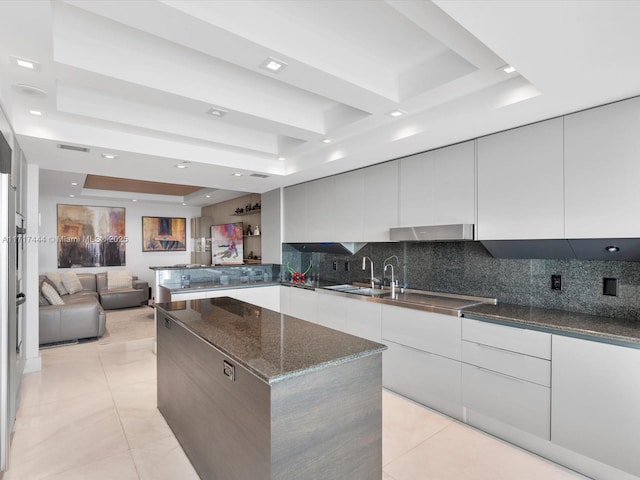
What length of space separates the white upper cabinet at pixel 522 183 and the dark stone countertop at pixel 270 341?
5.15ft

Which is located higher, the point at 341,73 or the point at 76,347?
the point at 341,73

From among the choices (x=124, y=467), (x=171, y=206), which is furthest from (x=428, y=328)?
(x=171, y=206)

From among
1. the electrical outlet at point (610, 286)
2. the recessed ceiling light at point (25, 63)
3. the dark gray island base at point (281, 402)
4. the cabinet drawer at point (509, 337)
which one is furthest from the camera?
the electrical outlet at point (610, 286)

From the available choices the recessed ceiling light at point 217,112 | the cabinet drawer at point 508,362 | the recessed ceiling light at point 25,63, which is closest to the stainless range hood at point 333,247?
the cabinet drawer at point 508,362

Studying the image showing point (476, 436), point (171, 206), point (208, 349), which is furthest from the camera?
point (171, 206)

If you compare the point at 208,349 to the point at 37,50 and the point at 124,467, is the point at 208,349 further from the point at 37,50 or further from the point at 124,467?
the point at 37,50

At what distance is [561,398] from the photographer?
7.41ft

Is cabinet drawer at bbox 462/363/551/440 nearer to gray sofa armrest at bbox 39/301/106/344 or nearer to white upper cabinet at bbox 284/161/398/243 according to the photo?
white upper cabinet at bbox 284/161/398/243

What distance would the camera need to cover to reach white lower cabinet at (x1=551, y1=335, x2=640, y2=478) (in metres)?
2.00

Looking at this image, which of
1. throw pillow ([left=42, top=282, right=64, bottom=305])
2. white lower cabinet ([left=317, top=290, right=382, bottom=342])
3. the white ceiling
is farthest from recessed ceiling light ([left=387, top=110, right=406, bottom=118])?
throw pillow ([left=42, top=282, right=64, bottom=305])

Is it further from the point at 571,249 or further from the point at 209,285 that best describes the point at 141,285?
the point at 571,249

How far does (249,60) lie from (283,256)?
3696 mm

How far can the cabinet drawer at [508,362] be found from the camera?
7.69ft

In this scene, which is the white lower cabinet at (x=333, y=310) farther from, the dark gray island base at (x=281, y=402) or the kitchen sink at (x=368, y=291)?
the dark gray island base at (x=281, y=402)
